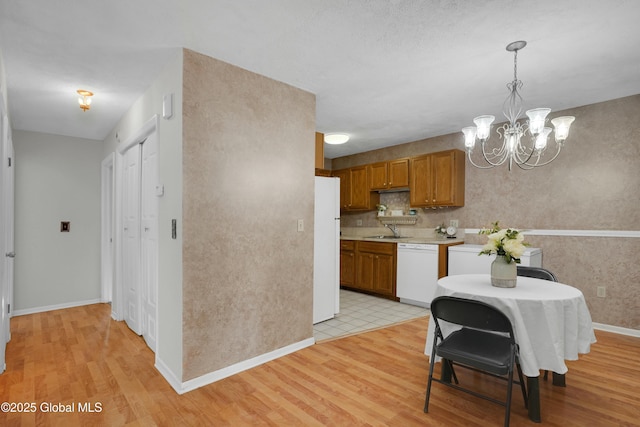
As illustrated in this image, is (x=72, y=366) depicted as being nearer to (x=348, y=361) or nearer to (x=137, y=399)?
(x=137, y=399)

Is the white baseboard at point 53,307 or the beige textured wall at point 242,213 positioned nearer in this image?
the beige textured wall at point 242,213

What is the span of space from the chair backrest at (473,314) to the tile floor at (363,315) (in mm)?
1734

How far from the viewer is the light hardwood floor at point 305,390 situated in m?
2.07

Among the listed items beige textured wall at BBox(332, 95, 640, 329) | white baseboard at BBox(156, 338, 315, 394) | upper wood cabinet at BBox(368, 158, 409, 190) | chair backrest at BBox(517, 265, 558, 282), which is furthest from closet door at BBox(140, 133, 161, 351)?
beige textured wall at BBox(332, 95, 640, 329)

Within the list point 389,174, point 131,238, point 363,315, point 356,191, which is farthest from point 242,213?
point 356,191

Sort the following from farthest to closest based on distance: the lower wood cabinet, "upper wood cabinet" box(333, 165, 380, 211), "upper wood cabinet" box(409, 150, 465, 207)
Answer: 1. "upper wood cabinet" box(333, 165, 380, 211)
2. the lower wood cabinet
3. "upper wood cabinet" box(409, 150, 465, 207)

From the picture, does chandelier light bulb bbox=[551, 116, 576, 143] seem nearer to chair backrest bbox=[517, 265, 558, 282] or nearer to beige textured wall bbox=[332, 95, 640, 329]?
chair backrest bbox=[517, 265, 558, 282]

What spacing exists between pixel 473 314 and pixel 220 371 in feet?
6.37

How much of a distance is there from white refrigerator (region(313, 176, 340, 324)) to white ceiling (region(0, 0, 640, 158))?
1.06 meters

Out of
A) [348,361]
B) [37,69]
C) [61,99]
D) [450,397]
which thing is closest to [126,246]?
[61,99]

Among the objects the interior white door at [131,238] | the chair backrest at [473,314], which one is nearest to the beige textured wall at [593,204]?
the chair backrest at [473,314]

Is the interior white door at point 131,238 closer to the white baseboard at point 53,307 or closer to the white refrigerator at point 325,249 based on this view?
the white baseboard at point 53,307

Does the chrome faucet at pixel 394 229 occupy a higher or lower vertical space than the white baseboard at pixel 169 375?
higher

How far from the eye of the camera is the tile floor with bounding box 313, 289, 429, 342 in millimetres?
3699
